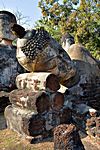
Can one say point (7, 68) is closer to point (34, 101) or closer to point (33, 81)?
point (33, 81)

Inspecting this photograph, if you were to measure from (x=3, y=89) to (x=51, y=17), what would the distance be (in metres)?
11.3

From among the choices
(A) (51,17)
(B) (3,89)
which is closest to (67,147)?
(B) (3,89)

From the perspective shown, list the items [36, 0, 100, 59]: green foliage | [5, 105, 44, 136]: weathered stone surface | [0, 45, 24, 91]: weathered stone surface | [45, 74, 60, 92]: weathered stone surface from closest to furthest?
[5, 105, 44, 136]: weathered stone surface < [45, 74, 60, 92]: weathered stone surface < [0, 45, 24, 91]: weathered stone surface < [36, 0, 100, 59]: green foliage

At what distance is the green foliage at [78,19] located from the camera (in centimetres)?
1340

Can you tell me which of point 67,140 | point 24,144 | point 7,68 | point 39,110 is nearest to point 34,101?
point 39,110

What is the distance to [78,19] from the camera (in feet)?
46.4

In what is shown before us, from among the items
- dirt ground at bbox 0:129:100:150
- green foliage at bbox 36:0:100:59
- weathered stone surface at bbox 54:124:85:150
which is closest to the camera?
weathered stone surface at bbox 54:124:85:150

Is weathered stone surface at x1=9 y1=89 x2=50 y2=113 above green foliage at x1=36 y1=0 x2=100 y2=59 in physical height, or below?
below

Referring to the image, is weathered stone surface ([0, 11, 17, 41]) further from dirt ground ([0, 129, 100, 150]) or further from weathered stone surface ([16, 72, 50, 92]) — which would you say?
dirt ground ([0, 129, 100, 150])

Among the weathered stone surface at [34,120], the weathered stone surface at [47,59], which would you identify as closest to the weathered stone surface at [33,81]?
the weathered stone surface at [47,59]

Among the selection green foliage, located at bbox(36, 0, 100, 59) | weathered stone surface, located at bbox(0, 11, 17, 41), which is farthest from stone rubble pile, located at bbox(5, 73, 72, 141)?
green foliage, located at bbox(36, 0, 100, 59)

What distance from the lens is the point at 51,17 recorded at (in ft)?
49.4

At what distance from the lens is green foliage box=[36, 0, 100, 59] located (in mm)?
13398

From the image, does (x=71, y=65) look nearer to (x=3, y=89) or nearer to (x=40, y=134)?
(x=40, y=134)
